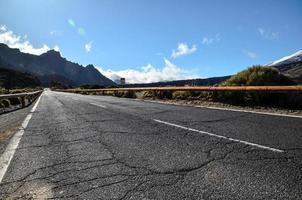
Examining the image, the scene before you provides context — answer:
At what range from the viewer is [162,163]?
17.1 ft

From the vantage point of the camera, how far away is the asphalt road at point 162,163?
4098 millimetres

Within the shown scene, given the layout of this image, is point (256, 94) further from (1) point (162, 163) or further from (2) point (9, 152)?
(2) point (9, 152)

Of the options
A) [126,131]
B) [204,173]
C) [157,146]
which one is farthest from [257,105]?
[204,173]

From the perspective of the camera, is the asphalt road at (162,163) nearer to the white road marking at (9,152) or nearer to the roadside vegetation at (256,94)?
the white road marking at (9,152)

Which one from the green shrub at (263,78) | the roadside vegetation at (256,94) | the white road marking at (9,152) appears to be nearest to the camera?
the white road marking at (9,152)

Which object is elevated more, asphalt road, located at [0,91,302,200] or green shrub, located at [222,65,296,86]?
green shrub, located at [222,65,296,86]

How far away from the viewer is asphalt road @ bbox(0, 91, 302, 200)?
4098 millimetres

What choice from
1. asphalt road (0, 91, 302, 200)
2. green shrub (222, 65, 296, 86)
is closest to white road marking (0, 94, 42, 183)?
asphalt road (0, 91, 302, 200)

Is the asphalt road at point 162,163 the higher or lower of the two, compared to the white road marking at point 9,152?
higher

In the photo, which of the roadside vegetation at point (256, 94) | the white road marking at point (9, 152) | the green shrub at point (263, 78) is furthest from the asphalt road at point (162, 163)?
the green shrub at point (263, 78)

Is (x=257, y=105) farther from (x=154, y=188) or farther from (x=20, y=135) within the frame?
(x=154, y=188)

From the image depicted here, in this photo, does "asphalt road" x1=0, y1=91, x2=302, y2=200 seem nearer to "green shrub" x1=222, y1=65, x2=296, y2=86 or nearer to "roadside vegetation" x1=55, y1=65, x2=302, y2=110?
"roadside vegetation" x1=55, y1=65, x2=302, y2=110

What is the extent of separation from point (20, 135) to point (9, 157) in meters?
2.50

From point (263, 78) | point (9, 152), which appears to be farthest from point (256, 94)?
point (9, 152)
